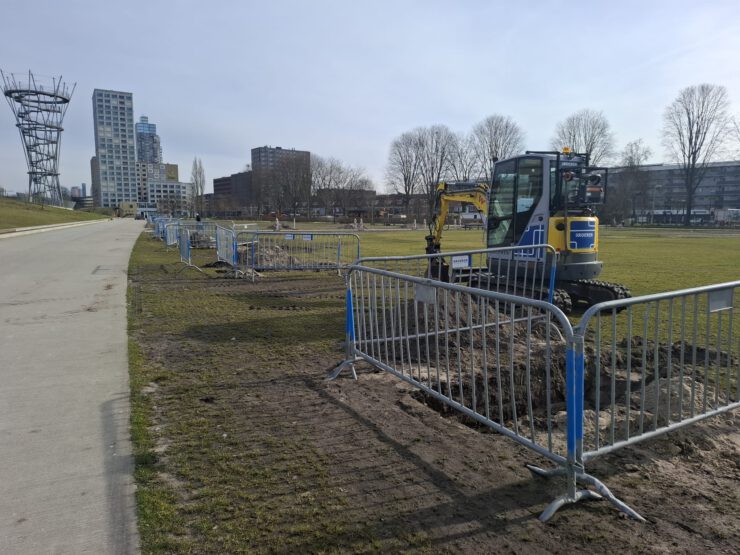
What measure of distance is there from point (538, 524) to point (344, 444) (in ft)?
5.16

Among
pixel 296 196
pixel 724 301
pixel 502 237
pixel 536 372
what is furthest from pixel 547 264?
pixel 296 196

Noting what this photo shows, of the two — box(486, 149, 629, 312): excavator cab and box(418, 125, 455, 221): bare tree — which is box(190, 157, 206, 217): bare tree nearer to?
box(418, 125, 455, 221): bare tree

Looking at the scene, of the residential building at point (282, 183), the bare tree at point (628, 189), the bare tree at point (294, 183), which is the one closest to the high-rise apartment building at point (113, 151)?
the residential building at point (282, 183)

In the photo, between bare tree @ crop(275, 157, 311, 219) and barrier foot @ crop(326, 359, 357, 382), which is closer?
barrier foot @ crop(326, 359, 357, 382)

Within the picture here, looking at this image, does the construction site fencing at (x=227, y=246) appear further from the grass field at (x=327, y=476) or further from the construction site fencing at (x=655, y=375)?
the construction site fencing at (x=655, y=375)

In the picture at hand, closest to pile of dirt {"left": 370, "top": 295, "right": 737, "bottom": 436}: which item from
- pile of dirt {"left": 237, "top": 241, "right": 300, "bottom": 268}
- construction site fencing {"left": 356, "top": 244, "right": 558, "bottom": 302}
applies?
construction site fencing {"left": 356, "top": 244, "right": 558, "bottom": 302}

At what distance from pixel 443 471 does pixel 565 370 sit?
2.53 metres

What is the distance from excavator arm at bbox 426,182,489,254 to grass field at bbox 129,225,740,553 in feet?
19.7

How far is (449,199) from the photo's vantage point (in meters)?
11.5

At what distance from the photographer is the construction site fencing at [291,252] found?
44.9ft

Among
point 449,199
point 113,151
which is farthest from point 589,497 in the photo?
A: point 113,151

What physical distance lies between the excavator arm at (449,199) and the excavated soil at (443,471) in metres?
6.11

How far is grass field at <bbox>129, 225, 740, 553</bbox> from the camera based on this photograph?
2.70 m

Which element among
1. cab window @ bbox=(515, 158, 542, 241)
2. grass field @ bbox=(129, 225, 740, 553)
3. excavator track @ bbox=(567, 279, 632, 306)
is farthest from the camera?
cab window @ bbox=(515, 158, 542, 241)
